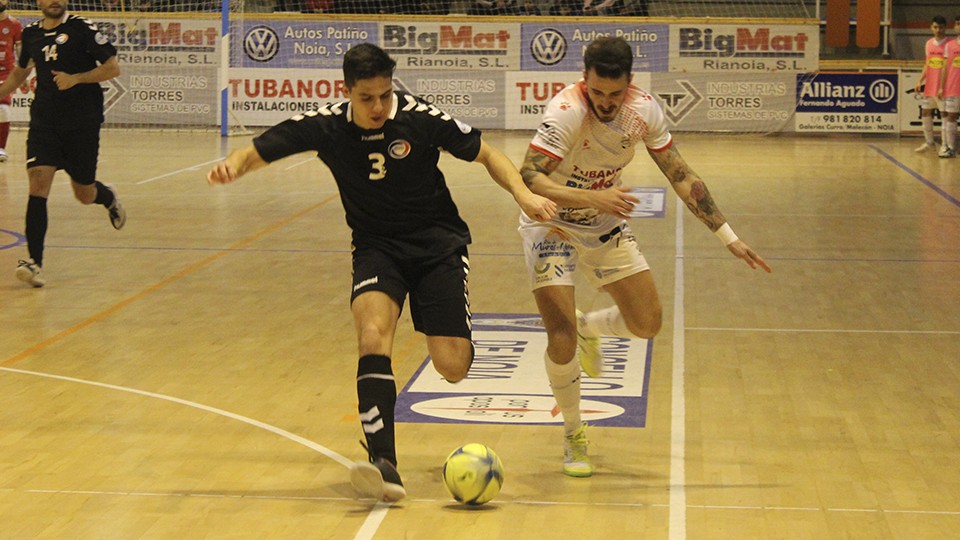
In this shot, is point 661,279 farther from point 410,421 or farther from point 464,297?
point 464,297

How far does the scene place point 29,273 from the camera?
1017 cm

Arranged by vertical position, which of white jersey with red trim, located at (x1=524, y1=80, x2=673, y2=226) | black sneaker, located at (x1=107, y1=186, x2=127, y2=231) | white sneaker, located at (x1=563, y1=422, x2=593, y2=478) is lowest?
white sneaker, located at (x1=563, y1=422, x2=593, y2=478)

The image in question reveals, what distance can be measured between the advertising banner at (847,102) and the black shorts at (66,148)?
→ 54.4ft

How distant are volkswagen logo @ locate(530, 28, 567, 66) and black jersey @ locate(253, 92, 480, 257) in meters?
19.1

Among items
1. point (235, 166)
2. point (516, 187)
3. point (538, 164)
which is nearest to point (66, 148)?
point (235, 166)

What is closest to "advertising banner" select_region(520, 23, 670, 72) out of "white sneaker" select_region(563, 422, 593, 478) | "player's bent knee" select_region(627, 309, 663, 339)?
"player's bent knee" select_region(627, 309, 663, 339)

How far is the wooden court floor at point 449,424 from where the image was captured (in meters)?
5.29

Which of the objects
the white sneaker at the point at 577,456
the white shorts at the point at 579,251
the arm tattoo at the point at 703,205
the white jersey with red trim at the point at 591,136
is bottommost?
the white sneaker at the point at 577,456

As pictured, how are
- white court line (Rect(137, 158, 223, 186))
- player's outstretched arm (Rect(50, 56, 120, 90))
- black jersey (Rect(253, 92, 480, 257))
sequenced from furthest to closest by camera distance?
white court line (Rect(137, 158, 223, 186)) → player's outstretched arm (Rect(50, 56, 120, 90)) → black jersey (Rect(253, 92, 480, 257))

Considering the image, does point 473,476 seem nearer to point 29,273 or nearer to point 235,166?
point 235,166

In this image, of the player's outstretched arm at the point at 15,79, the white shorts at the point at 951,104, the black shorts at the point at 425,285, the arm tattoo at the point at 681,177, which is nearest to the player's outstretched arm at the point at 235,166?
the black shorts at the point at 425,285

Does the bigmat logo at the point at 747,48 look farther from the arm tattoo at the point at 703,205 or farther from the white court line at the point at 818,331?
the arm tattoo at the point at 703,205

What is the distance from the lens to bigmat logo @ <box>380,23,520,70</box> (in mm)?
24469

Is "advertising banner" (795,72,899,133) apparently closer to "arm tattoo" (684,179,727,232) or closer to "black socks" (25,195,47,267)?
"black socks" (25,195,47,267)
